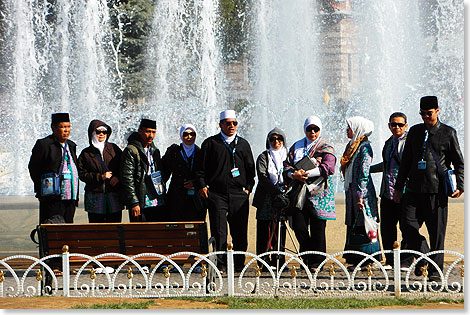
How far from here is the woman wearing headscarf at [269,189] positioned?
8109 millimetres

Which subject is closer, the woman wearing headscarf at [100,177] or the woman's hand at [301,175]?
the woman's hand at [301,175]

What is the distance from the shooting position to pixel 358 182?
26.5 ft

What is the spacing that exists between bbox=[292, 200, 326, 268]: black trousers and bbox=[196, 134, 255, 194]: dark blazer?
625 mm

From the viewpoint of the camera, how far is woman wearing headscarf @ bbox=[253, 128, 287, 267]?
811cm

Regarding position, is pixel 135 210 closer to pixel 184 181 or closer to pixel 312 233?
pixel 184 181

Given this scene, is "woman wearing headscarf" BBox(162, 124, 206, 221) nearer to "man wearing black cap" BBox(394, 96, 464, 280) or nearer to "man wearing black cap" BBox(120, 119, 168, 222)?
"man wearing black cap" BBox(120, 119, 168, 222)

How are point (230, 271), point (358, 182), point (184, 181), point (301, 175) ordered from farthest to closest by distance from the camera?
point (184, 181) < point (358, 182) < point (301, 175) < point (230, 271)

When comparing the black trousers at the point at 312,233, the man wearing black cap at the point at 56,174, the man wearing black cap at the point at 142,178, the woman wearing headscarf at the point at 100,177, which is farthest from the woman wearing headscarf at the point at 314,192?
the man wearing black cap at the point at 56,174

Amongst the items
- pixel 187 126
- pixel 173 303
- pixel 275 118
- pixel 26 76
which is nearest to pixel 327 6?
pixel 275 118

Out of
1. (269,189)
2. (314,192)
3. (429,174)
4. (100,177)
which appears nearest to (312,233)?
(314,192)

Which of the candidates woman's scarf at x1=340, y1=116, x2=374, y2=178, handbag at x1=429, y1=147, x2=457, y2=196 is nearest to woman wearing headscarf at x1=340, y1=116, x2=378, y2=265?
woman's scarf at x1=340, y1=116, x2=374, y2=178

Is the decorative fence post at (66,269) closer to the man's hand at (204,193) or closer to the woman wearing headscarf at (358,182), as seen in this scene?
the man's hand at (204,193)

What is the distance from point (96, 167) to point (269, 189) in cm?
167

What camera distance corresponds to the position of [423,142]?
758 centimetres
